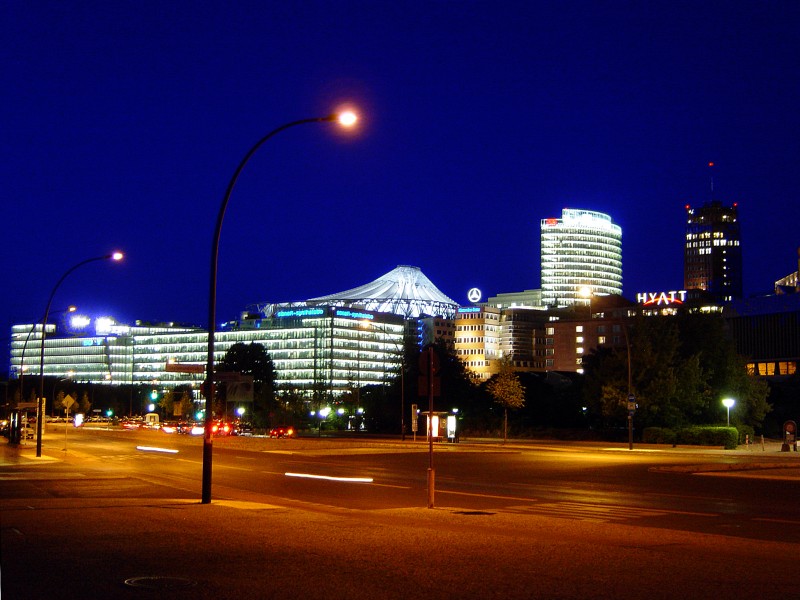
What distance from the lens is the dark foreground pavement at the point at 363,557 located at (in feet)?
31.5

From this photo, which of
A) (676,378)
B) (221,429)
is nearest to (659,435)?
(676,378)

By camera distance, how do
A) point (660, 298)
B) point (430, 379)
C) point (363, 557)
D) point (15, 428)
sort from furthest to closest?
1. point (660, 298)
2. point (15, 428)
3. point (430, 379)
4. point (363, 557)

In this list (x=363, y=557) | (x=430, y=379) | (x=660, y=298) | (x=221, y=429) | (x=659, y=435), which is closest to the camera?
(x=363, y=557)

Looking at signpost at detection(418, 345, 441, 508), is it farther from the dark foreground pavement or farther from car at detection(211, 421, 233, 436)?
car at detection(211, 421, 233, 436)

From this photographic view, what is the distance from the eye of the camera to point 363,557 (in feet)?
38.5

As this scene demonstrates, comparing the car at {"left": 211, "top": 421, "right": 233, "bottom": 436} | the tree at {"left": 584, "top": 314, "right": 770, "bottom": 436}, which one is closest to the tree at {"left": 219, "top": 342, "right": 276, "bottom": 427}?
the car at {"left": 211, "top": 421, "right": 233, "bottom": 436}

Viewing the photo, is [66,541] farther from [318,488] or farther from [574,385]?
[574,385]

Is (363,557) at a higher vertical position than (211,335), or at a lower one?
lower

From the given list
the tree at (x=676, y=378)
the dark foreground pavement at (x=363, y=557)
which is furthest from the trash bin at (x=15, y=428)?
the dark foreground pavement at (x=363, y=557)

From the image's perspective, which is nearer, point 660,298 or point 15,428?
point 15,428

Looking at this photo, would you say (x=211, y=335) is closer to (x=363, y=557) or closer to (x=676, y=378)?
(x=363, y=557)

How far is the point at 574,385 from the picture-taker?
79.8 meters

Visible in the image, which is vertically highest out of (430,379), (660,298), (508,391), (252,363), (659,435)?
(660,298)

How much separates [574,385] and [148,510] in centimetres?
6501
